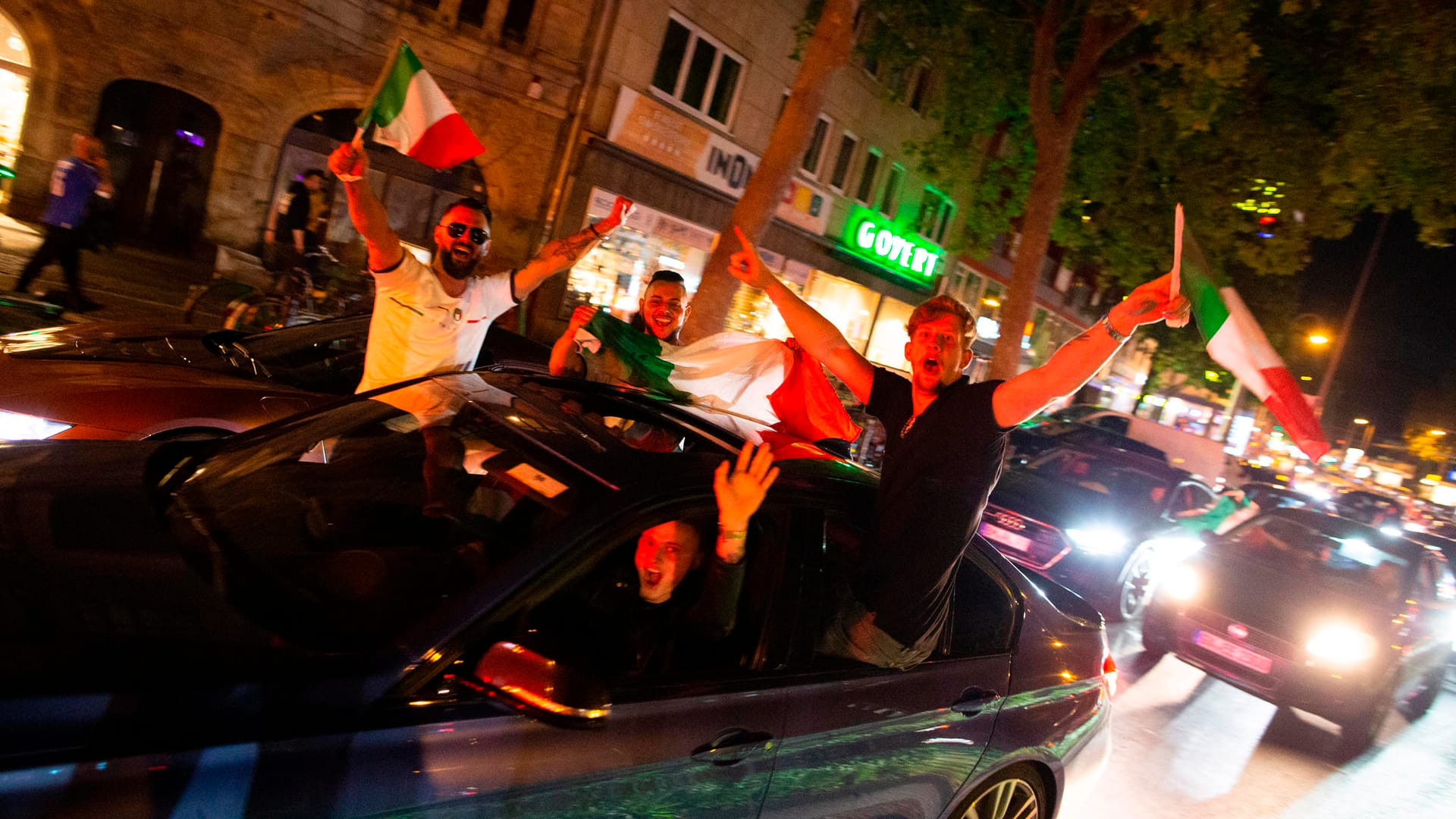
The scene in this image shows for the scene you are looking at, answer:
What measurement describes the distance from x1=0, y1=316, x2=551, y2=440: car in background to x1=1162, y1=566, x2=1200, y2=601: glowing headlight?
559 centimetres

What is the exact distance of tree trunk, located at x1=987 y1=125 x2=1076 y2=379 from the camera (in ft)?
49.2

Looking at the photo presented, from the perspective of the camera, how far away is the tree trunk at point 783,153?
10.2 m

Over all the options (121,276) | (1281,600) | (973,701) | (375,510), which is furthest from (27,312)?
(1281,600)

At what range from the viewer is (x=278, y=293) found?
10.1 metres

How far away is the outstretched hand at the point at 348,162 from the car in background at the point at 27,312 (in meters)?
5.63

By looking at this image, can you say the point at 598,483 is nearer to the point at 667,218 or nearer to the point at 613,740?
the point at 613,740

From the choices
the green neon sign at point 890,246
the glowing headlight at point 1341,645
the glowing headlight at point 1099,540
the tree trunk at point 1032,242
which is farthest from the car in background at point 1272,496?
the green neon sign at point 890,246

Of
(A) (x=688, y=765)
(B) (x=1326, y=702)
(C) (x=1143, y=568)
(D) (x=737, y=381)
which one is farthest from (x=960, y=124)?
(A) (x=688, y=765)

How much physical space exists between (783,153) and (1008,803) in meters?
7.98

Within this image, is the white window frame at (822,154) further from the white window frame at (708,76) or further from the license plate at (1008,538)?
the license plate at (1008,538)

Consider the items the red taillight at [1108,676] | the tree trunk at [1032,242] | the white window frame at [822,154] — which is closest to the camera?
the red taillight at [1108,676]

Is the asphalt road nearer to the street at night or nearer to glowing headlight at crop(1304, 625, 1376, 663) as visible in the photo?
the street at night

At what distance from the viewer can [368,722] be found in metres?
1.91

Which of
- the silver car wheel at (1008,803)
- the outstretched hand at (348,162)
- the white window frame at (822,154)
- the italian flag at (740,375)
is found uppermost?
the white window frame at (822,154)
